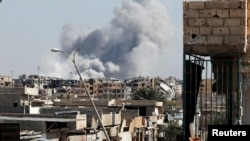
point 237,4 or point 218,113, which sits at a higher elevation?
point 237,4

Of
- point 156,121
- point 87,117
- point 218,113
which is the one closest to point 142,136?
point 156,121

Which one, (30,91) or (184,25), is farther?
(30,91)

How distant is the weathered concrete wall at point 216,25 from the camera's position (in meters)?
8.33

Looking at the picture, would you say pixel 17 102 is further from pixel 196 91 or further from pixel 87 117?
pixel 196 91

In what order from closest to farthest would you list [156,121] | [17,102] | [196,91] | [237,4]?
1. [237,4]
2. [196,91]
3. [17,102]
4. [156,121]

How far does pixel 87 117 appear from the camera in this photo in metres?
34.3

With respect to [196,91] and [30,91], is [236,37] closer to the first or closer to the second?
[196,91]

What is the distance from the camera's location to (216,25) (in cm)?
836

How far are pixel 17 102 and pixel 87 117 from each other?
349 inches

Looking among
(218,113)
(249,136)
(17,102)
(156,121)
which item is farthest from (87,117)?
(249,136)

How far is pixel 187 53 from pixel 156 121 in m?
41.5

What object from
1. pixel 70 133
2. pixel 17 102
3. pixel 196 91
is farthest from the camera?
pixel 17 102

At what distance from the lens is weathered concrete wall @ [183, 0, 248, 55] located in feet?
27.3

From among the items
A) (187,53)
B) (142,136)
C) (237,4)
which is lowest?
(142,136)
